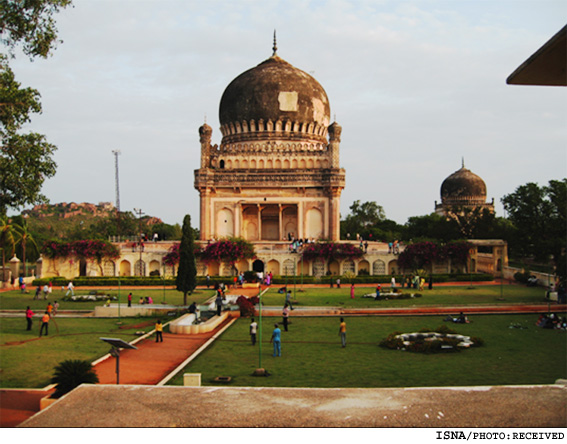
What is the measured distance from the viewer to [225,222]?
180 feet

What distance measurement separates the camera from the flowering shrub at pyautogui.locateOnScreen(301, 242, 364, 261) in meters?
46.8

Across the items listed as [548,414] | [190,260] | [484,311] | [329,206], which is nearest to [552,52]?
[548,414]

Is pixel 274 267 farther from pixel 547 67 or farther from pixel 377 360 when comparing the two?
pixel 547 67

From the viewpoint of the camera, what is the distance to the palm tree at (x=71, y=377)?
1293 centimetres

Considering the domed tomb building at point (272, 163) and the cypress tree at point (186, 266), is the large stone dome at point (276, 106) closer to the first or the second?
the domed tomb building at point (272, 163)

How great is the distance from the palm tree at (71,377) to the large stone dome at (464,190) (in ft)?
261

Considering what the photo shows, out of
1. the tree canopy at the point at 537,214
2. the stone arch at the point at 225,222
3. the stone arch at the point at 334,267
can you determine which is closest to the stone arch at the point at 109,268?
the stone arch at the point at 225,222

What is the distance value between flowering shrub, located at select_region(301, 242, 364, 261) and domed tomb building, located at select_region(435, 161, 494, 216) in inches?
1670

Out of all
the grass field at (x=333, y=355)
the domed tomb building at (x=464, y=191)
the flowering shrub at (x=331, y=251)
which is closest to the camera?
the grass field at (x=333, y=355)

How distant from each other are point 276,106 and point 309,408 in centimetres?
4947

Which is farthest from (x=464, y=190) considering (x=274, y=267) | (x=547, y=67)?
(x=547, y=67)

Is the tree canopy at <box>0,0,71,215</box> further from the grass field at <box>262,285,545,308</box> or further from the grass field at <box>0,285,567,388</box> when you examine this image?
the grass field at <box>262,285,545,308</box>

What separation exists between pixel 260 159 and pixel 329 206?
827cm
